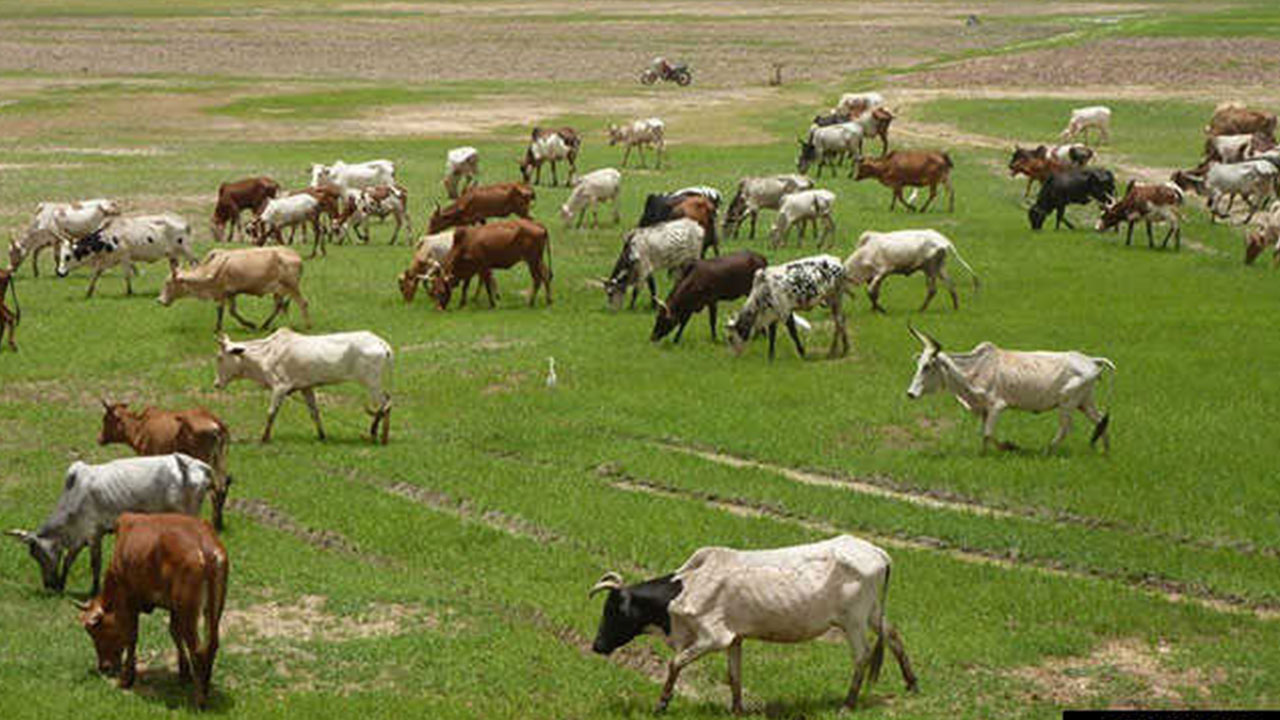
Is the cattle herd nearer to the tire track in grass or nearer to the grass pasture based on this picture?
the grass pasture

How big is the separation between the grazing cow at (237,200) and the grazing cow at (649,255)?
1071 centimetres

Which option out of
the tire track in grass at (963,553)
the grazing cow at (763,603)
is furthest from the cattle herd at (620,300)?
the tire track in grass at (963,553)

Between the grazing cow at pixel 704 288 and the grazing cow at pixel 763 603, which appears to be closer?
the grazing cow at pixel 763 603

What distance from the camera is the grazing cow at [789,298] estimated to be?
2645 centimetres

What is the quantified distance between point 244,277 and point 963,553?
15212mm

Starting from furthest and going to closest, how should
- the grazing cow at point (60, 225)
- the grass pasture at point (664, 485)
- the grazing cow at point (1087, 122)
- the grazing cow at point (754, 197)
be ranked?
the grazing cow at point (1087, 122) < the grazing cow at point (754, 197) < the grazing cow at point (60, 225) < the grass pasture at point (664, 485)

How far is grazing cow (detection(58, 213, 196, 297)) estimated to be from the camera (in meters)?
31.8

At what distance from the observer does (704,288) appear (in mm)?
27797

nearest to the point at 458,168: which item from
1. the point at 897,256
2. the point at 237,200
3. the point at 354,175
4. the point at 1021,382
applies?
the point at 354,175

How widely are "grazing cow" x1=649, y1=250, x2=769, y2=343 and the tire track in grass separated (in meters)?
7.35

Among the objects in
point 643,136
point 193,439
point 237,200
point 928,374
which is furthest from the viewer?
point 643,136

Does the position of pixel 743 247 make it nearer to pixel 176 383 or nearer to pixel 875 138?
pixel 176 383

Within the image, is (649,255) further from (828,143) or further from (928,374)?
(828,143)

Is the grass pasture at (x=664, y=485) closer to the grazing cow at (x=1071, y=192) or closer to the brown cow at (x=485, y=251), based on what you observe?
the brown cow at (x=485, y=251)
